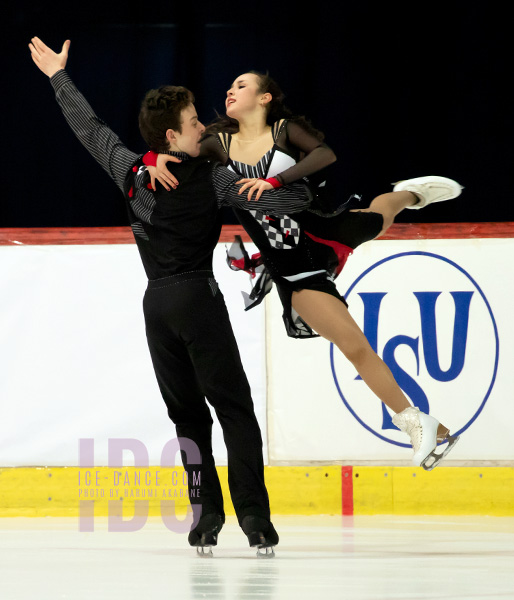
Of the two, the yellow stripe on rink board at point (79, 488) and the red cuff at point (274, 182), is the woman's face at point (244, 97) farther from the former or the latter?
the yellow stripe on rink board at point (79, 488)

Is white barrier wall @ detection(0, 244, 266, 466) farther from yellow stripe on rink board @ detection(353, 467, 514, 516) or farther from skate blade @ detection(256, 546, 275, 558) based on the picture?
A: skate blade @ detection(256, 546, 275, 558)

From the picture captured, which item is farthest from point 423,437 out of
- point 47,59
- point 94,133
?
point 47,59

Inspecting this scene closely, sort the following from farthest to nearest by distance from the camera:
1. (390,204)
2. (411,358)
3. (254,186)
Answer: (411,358) < (390,204) < (254,186)

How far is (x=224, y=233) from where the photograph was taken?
447 centimetres

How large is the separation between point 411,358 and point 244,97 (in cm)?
152

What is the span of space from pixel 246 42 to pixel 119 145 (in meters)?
3.71

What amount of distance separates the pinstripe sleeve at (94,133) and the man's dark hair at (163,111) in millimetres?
100

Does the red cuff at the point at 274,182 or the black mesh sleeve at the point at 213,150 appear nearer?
the red cuff at the point at 274,182

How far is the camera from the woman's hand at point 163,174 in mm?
2975

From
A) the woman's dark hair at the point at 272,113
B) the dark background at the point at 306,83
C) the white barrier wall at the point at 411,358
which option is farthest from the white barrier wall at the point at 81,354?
the dark background at the point at 306,83

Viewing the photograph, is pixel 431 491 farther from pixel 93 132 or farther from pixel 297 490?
pixel 93 132

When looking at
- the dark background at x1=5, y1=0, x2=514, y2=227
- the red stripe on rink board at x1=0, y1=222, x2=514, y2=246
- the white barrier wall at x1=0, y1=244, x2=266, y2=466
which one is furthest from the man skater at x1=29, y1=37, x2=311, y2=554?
the dark background at x1=5, y1=0, x2=514, y2=227

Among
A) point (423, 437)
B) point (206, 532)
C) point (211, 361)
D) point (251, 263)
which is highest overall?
point (251, 263)

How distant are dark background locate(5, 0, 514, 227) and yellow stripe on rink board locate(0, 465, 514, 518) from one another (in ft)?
7.49
